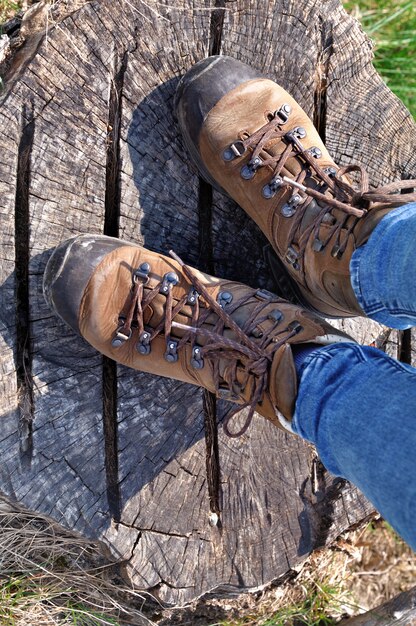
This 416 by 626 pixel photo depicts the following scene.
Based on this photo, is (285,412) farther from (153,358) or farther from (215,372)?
(153,358)

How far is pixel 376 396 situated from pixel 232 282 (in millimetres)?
660

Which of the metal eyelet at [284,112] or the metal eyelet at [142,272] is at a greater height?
the metal eyelet at [284,112]

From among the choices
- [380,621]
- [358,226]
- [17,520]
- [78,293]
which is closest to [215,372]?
[78,293]

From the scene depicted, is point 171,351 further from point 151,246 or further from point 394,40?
point 394,40

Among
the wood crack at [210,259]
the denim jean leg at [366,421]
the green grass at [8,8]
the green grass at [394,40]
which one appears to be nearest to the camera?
the denim jean leg at [366,421]

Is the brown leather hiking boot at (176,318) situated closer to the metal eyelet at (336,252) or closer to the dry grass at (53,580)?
the metal eyelet at (336,252)

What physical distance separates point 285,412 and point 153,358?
447 mm

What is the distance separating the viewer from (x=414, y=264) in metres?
1.49

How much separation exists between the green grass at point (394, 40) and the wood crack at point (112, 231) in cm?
138

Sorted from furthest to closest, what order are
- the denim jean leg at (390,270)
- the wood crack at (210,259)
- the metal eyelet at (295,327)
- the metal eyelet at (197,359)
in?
1. the wood crack at (210,259)
2. the metal eyelet at (197,359)
3. the metal eyelet at (295,327)
4. the denim jean leg at (390,270)

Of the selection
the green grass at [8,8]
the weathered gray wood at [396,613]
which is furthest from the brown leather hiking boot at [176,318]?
the weathered gray wood at [396,613]

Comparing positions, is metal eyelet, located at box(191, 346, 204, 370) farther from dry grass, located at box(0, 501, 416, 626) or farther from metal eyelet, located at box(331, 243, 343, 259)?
dry grass, located at box(0, 501, 416, 626)

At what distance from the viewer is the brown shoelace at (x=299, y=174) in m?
1.85

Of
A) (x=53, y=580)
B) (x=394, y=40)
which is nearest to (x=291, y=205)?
(x=394, y=40)
